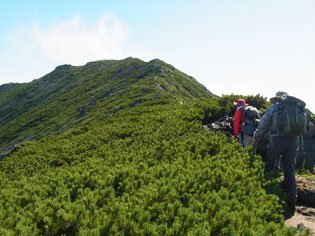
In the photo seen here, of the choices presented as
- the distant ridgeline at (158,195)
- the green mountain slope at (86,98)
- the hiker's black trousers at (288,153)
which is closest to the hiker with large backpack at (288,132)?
the hiker's black trousers at (288,153)

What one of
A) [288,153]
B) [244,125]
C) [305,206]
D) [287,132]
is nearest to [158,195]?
[287,132]

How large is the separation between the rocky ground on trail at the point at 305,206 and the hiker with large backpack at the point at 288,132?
32 centimetres

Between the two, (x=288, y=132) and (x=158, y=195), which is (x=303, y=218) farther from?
(x=158, y=195)

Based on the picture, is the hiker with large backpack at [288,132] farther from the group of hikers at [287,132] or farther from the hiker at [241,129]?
the hiker at [241,129]

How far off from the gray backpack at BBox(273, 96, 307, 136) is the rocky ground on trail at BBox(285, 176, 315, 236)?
91.2 inches

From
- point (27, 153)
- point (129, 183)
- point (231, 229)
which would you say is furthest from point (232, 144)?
point (27, 153)

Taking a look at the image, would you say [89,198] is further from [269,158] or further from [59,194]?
[269,158]

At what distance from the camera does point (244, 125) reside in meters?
11.9

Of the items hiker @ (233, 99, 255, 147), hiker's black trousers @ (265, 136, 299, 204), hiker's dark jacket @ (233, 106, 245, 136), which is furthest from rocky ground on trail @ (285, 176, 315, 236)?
hiker's dark jacket @ (233, 106, 245, 136)

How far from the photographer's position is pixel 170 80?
6712 cm

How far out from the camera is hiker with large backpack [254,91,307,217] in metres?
7.84

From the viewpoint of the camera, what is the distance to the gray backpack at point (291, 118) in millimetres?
7805

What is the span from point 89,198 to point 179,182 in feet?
8.14

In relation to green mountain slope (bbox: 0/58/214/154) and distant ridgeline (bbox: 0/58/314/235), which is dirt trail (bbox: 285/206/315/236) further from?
green mountain slope (bbox: 0/58/214/154)
